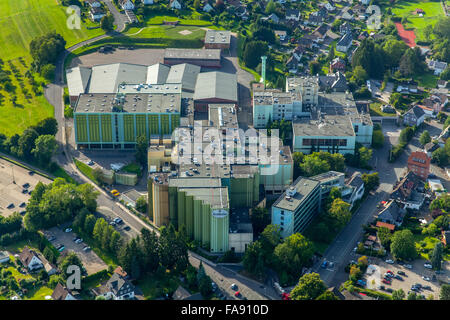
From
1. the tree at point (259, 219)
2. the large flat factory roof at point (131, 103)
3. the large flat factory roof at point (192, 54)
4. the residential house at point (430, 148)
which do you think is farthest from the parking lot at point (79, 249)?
the large flat factory roof at point (192, 54)

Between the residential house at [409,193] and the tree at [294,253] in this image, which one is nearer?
the tree at [294,253]

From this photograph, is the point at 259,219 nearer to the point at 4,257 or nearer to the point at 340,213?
the point at 340,213

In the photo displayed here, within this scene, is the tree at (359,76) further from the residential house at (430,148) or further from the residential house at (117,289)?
the residential house at (117,289)

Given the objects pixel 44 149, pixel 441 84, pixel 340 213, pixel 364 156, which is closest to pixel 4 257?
pixel 44 149

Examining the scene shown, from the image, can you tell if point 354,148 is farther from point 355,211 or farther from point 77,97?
point 77,97

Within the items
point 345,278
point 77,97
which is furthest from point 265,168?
point 77,97
